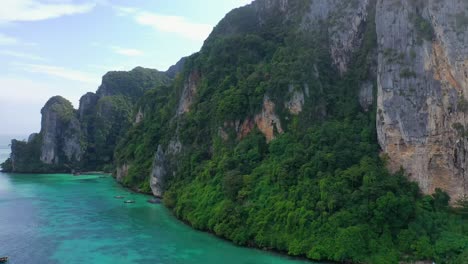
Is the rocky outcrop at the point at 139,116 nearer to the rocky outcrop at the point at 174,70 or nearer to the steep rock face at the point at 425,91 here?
the rocky outcrop at the point at 174,70

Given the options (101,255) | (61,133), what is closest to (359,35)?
(101,255)

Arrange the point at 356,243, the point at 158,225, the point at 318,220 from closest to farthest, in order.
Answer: the point at 356,243 → the point at 318,220 → the point at 158,225

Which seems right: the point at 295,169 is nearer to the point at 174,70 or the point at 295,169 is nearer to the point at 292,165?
the point at 292,165

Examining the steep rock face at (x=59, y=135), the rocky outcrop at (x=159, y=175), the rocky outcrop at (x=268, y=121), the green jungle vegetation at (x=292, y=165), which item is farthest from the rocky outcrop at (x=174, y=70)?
the rocky outcrop at (x=268, y=121)

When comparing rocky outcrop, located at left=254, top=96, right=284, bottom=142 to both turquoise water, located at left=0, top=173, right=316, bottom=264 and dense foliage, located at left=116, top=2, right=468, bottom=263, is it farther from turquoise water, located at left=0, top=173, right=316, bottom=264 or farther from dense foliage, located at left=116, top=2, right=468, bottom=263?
turquoise water, located at left=0, top=173, right=316, bottom=264

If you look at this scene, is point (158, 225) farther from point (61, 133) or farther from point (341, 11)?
point (61, 133)

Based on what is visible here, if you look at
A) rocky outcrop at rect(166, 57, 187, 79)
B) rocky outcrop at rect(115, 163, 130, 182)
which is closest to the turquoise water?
rocky outcrop at rect(115, 163, 130, 182)

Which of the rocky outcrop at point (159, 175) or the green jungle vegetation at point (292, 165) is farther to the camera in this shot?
the rocky outcrop at point (159, 175)
